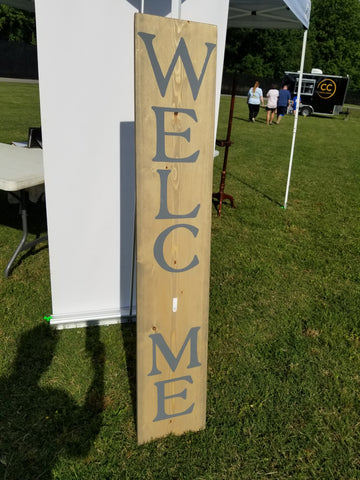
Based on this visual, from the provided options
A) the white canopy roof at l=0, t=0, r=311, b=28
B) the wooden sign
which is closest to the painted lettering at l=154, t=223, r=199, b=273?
the wooden sign

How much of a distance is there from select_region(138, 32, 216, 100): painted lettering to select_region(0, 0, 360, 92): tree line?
49.1m

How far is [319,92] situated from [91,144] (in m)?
21.7

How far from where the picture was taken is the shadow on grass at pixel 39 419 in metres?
1.76

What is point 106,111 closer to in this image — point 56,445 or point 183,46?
point 183,46

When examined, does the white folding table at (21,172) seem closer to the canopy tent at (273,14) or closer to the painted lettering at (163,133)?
the painted lettering at (163,133)

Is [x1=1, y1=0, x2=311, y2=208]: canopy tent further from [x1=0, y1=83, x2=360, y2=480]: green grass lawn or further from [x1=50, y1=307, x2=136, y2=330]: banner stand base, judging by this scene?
[x1=50, y1=307, x2=136, y2=330]: banner stand base

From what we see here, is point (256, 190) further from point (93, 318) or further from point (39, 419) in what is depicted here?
point (39, 419)

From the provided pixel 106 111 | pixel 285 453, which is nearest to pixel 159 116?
pixel 106 111

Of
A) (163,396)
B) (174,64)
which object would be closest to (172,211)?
(174,64)

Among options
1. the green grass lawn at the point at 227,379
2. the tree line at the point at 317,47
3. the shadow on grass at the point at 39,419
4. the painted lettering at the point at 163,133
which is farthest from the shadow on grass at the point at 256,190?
the tree line at the point at 317,47

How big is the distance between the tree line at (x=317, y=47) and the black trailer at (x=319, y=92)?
27.7 metres

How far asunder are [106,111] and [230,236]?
2.49 meters

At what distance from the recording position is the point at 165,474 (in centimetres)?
174

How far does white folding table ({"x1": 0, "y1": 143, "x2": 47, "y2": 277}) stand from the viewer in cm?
272
